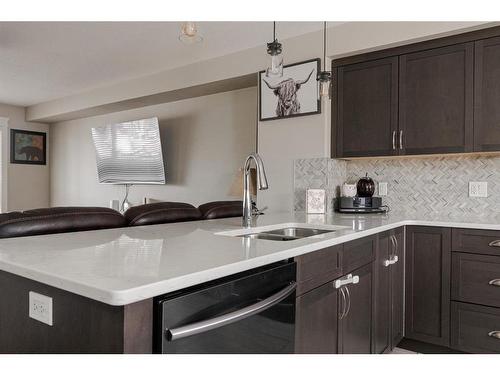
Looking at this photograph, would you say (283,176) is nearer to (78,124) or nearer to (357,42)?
(357,42)

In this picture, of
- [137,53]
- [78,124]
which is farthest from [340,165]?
[78,124]

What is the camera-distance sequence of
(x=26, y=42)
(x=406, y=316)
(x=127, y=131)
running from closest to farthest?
(x=406, y=316)
(x=26, y=42)
(x=127, y=131)

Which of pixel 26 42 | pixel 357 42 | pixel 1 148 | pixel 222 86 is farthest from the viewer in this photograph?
pixel 1 148

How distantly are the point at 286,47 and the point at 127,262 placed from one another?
9.05ft

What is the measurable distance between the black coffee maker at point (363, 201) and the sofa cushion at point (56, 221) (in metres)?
1.72

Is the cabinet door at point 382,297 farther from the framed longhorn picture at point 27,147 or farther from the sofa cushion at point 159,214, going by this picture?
the framed longhorn picture at point 27,147

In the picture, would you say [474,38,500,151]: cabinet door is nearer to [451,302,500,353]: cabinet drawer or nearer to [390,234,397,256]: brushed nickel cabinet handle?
[390,234,397,256]: brushed nickel cabinet handle

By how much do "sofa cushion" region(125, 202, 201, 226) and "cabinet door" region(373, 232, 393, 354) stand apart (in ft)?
3.86

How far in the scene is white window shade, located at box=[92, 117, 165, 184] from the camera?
4.95m

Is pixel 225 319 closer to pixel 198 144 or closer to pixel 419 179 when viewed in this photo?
pixel 419 179

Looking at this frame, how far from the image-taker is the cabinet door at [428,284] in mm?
2447

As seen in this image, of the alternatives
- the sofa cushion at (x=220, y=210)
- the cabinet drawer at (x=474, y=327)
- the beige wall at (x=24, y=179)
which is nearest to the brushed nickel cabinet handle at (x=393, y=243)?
the cabinet drawer at (x=474, y=327)

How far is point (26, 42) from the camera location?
3553 millimetres

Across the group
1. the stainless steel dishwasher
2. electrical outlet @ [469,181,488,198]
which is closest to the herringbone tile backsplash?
electrical outlet @ [469,181,488,198]
